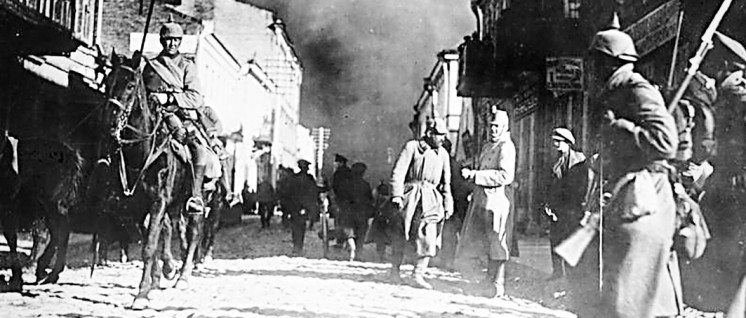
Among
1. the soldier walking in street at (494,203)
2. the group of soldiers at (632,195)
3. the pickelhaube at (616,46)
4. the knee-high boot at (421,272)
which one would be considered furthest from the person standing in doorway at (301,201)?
the pickelhaube at (616,46)

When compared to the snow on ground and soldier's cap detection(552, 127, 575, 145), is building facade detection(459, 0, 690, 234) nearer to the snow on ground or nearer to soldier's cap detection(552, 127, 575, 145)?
soldier's cap detection(552, 127, 575, 145)

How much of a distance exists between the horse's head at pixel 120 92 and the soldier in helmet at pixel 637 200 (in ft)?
5.03

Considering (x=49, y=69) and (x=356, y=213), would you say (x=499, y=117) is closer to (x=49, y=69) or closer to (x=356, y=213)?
(x=356, y=213)

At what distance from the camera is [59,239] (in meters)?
3.37

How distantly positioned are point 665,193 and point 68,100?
210 centimetres

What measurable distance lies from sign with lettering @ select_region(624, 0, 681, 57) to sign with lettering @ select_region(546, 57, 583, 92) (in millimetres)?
213

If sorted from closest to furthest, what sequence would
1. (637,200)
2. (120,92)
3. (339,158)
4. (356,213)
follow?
1. (637,200)
2. (120,92)
3. (339,158)
4. (356,213)

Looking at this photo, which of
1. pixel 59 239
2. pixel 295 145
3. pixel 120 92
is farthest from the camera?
pixel 59 239

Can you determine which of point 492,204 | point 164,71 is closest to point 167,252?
point 164,71

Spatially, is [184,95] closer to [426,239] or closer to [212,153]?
[212,153]

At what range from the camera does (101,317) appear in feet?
9.52

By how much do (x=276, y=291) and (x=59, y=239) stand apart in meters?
0.86

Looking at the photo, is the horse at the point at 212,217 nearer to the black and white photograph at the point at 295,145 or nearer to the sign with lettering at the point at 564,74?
the black and white photograph at the point at 295,145

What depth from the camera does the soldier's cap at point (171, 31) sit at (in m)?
3.05
